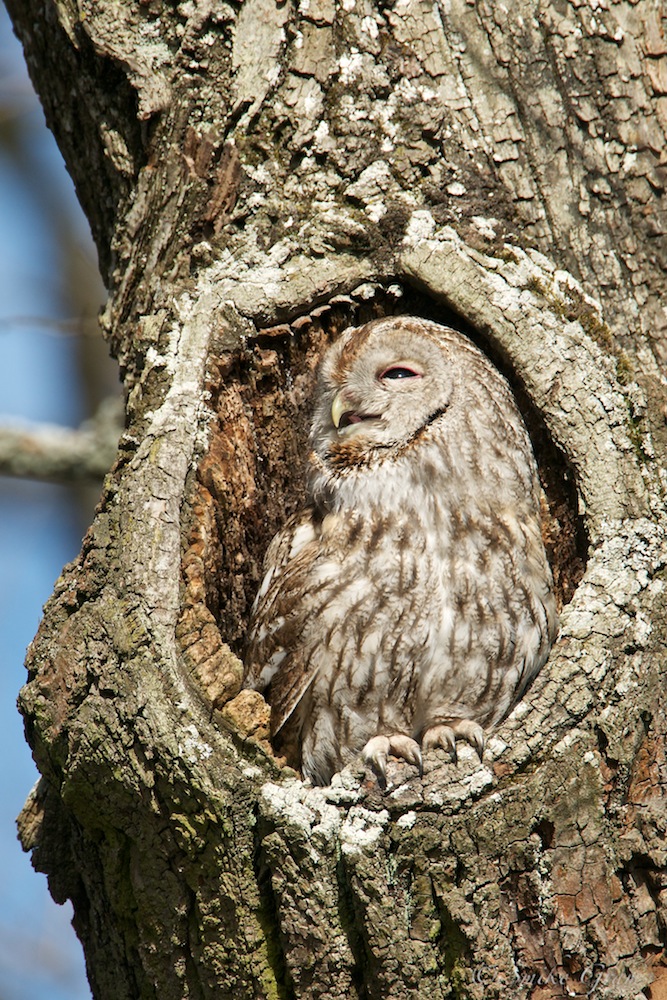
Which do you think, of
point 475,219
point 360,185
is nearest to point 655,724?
point 475,219

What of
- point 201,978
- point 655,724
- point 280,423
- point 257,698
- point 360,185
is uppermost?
point 360,185

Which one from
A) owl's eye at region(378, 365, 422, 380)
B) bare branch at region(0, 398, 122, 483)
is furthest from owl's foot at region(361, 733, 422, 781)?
bare branch at region(0, 398, 122, 483)

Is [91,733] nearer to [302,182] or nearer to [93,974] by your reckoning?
[93,974]

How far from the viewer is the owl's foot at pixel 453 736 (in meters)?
2.39

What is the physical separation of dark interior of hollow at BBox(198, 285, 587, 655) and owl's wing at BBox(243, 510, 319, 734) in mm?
151

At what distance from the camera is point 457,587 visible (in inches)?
116

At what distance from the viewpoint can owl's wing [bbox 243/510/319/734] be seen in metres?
3.00

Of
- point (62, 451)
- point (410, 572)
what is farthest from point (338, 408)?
point (62, 451)

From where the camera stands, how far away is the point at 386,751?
247 cm

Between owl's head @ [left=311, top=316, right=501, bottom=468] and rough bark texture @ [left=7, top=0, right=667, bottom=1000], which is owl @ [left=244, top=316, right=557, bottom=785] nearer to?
owl's head @ [left=311, top=316, right=501, bottom=468]

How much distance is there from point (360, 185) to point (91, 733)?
1.75m

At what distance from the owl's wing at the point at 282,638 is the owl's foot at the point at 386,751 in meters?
0.52

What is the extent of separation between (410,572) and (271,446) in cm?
74

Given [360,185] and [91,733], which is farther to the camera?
[360,185]
